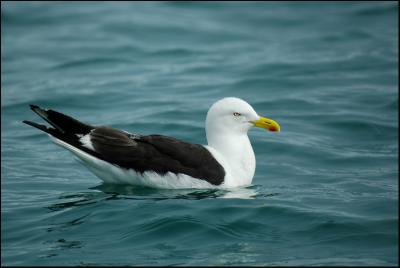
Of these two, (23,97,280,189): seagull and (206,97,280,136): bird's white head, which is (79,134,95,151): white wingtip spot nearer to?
(23,97,280,189): seagull

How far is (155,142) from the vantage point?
32.5 feet

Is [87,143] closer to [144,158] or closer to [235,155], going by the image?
[144,158]

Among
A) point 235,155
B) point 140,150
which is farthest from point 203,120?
point 140,150

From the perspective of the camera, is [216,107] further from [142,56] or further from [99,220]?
[142,56]

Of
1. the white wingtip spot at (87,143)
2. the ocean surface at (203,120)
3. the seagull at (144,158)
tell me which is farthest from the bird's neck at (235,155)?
the white wingtip spot at (87,143)

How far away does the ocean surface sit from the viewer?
8367 mm

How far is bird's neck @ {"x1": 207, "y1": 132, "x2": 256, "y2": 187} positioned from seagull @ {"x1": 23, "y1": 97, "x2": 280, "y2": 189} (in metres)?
0.01

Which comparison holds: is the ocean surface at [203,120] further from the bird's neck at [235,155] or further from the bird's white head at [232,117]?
the bird's white head at [232,117]

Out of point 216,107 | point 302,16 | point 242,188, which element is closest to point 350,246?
point 242,188

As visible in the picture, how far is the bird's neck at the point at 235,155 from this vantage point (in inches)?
405

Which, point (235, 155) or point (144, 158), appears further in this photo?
point (235, 155)

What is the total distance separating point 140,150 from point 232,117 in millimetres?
1428

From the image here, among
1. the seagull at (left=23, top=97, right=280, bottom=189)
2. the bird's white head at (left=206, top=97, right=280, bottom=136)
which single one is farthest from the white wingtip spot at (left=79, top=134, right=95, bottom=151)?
the bird's white head at (left=206, top=97, right=280, bottom=136)

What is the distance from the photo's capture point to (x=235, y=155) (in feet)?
34.2
